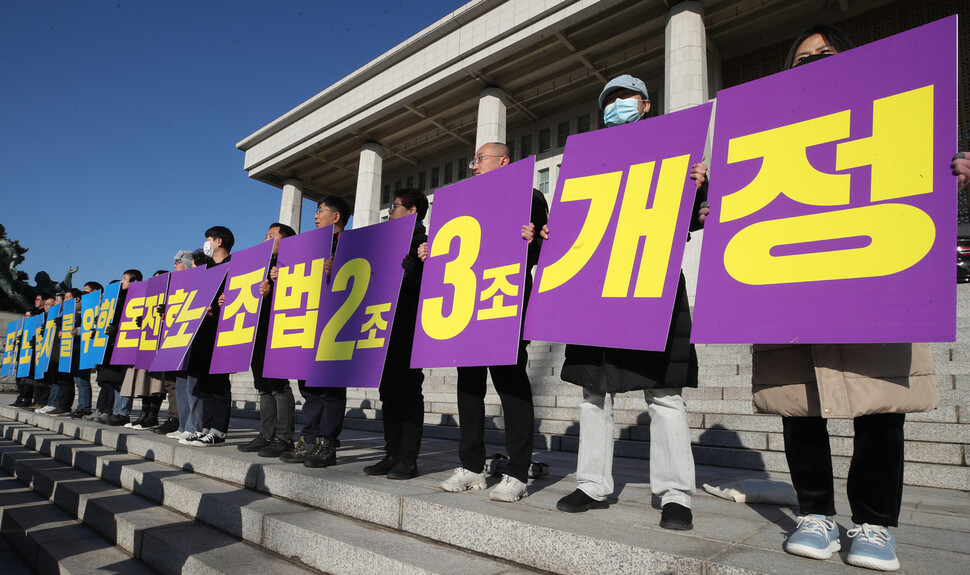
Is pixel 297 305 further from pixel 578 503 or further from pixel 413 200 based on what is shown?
pixel 578 503

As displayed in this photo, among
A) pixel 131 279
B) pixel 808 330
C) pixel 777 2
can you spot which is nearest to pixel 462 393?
pixel 808 330

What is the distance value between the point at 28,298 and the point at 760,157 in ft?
97.7

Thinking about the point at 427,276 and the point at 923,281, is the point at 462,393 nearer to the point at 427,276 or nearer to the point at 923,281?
the point at 427,276

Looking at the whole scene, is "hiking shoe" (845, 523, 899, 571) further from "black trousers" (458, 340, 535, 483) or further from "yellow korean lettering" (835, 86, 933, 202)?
"black trousers" (458, 340, 535, 483)

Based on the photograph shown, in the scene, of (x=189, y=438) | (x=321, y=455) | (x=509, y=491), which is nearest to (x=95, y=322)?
(x=189, y=438)

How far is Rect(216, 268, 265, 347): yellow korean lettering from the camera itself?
15.1 feet

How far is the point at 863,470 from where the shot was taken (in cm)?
188

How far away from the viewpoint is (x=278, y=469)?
347 cm

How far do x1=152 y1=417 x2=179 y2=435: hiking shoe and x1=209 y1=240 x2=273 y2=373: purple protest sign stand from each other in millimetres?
1875

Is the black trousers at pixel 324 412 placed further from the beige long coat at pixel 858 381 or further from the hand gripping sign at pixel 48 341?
the hand gripping sign at pixel 48 341

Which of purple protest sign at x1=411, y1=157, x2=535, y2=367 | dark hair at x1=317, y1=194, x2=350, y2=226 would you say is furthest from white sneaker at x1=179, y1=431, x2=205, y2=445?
purple protest sign at x1=411, y1=157, x2=535, y2=367

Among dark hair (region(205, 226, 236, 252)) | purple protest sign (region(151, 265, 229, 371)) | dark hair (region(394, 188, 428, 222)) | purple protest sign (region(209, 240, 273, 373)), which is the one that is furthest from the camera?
dark hair (region(205, 226, 236, 252))

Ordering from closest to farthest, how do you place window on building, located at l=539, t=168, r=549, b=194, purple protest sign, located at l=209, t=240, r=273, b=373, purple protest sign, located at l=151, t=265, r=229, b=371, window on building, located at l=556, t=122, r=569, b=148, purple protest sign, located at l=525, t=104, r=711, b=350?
purple protest sign, located at l=525, t=104, r=711, b=350 < purple protest sign, located at l=209, t=240, r=273, b=373 < purple protest sign, located at l=151, t=265, r=229, b=371 < window on building, located at l=556, t=122, r=569, b=148 < window on building, located at l=539, t=168, r=549, b=194

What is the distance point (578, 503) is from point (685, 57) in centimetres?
1730
